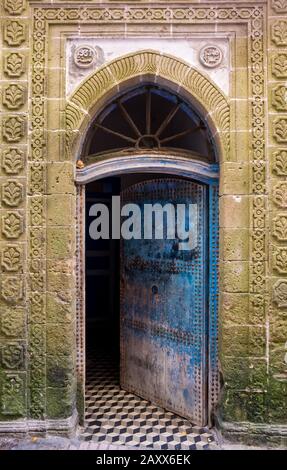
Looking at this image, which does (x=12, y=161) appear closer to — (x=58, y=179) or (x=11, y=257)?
(x=58, y=179)

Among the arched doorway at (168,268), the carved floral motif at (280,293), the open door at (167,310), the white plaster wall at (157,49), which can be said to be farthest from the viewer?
the open door at (167,310)

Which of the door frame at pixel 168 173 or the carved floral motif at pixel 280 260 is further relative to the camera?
the door frame at pixel 168 173

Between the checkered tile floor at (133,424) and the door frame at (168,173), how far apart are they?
0.23m

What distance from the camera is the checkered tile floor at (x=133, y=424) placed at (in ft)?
12.4

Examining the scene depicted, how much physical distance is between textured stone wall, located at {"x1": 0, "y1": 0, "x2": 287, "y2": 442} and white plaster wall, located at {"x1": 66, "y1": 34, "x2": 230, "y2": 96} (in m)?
0.07

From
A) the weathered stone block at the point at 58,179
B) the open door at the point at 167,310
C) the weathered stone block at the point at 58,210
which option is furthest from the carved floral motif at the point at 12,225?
Result: the open door at the point at 167,310

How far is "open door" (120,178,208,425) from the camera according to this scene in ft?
13.5

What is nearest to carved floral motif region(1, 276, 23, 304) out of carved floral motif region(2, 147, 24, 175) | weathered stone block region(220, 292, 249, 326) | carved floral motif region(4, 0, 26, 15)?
carved floral motif region(2, 147, 24, 175)

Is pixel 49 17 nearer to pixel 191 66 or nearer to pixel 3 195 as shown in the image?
pixel 191 66

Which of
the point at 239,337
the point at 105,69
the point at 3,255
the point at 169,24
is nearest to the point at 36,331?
the point at 3,255

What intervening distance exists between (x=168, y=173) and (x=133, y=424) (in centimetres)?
272

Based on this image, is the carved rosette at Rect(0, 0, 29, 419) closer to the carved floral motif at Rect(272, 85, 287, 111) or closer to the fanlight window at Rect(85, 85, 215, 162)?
the fanlight window at Rect(85, 85, 215, 162)

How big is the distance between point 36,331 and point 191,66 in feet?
10.0

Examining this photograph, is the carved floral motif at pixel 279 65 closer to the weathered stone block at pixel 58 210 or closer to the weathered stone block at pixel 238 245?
the weathered stone block at pixel 238 245
